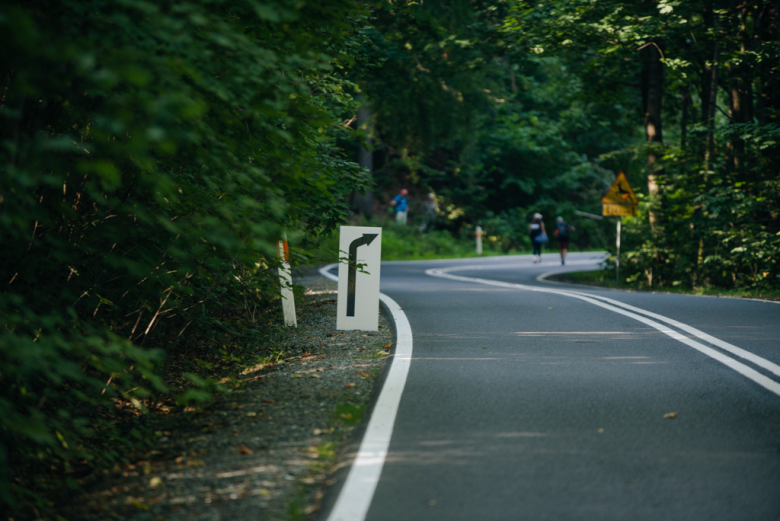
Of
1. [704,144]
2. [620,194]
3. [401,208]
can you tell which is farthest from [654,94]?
[401,208]

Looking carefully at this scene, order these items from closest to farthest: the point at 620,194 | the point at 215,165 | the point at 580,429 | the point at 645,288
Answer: the point at 215,165 → the point at 580,429 → the point at 645,288 → the point at 620,194

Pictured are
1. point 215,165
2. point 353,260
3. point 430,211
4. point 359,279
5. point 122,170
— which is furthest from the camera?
point 430,211

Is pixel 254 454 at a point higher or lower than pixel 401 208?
lower

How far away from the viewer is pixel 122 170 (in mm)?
5004

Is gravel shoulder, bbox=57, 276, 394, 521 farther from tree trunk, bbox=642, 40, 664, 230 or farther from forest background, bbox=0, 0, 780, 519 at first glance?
tree trunk, bbox=642, 40, 664, 230

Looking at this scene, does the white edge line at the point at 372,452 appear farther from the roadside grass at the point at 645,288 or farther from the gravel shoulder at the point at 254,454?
the roadside grass at the point at 645,288

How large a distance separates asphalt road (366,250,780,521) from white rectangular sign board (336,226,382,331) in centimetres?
71

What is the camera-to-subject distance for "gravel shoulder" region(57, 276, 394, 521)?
11.7 feet

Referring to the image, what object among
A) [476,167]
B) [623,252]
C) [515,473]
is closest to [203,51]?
[515,473]

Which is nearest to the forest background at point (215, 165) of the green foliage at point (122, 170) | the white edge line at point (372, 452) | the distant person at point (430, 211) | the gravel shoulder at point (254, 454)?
the green foliage at point (122, 170)

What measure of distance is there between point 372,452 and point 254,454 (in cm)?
73

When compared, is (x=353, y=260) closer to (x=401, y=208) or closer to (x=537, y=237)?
(x=537, y=237)

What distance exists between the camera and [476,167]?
36.8 meters

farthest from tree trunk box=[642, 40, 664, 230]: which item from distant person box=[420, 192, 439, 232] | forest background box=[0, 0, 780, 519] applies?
distant person box=[420, 192, 439, 232]
